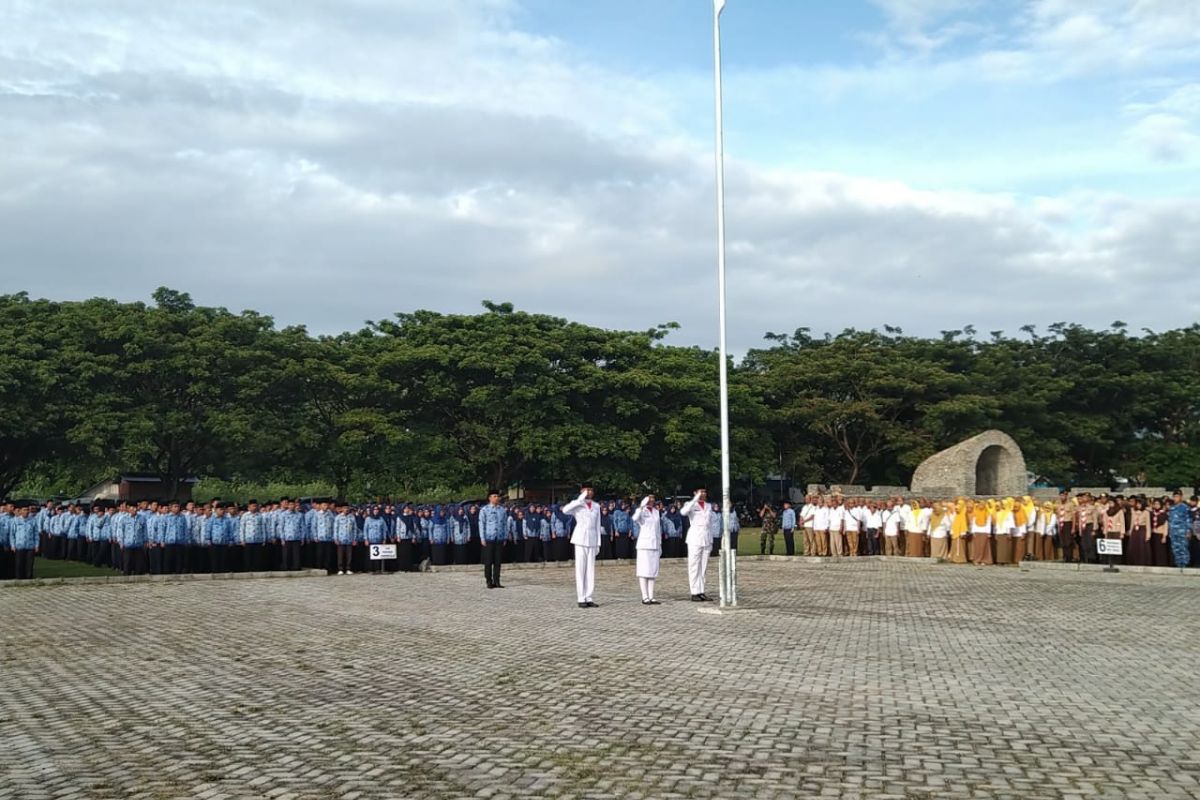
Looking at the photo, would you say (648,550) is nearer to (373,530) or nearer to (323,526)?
(373,530)

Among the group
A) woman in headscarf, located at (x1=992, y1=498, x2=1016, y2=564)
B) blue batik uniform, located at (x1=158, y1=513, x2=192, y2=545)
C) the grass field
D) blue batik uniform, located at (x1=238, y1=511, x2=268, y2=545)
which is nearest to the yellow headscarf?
woman in headscarf, located at (x1=992, y1=498, x2=1016, y2=564)

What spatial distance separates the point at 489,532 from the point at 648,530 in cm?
337

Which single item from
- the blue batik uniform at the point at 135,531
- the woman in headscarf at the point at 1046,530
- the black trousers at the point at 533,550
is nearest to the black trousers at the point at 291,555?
the blue batik uniform at the point at 135,531

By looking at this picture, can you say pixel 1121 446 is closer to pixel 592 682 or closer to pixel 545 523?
pixel 545 523

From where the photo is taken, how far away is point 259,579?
71.5ft

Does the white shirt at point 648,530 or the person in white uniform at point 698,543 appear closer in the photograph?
the white shirt at point 648,530

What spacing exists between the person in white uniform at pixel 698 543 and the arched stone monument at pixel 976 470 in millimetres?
18844

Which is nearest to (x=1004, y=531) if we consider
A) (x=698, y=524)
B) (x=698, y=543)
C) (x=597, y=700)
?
(x=698, y=524)

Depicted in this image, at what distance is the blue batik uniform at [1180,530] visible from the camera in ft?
75.0

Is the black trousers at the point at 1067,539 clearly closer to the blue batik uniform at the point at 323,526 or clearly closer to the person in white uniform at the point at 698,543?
the person in white uniform at the point at 698,543

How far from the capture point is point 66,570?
24969mm

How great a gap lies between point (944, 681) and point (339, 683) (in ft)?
17.5

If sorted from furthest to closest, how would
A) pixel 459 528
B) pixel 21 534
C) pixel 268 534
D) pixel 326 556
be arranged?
pixel 459 528
pixel 326 556
pixel 268 534
pixel 21 534

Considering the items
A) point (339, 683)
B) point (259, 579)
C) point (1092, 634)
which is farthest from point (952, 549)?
point (339, 683)
